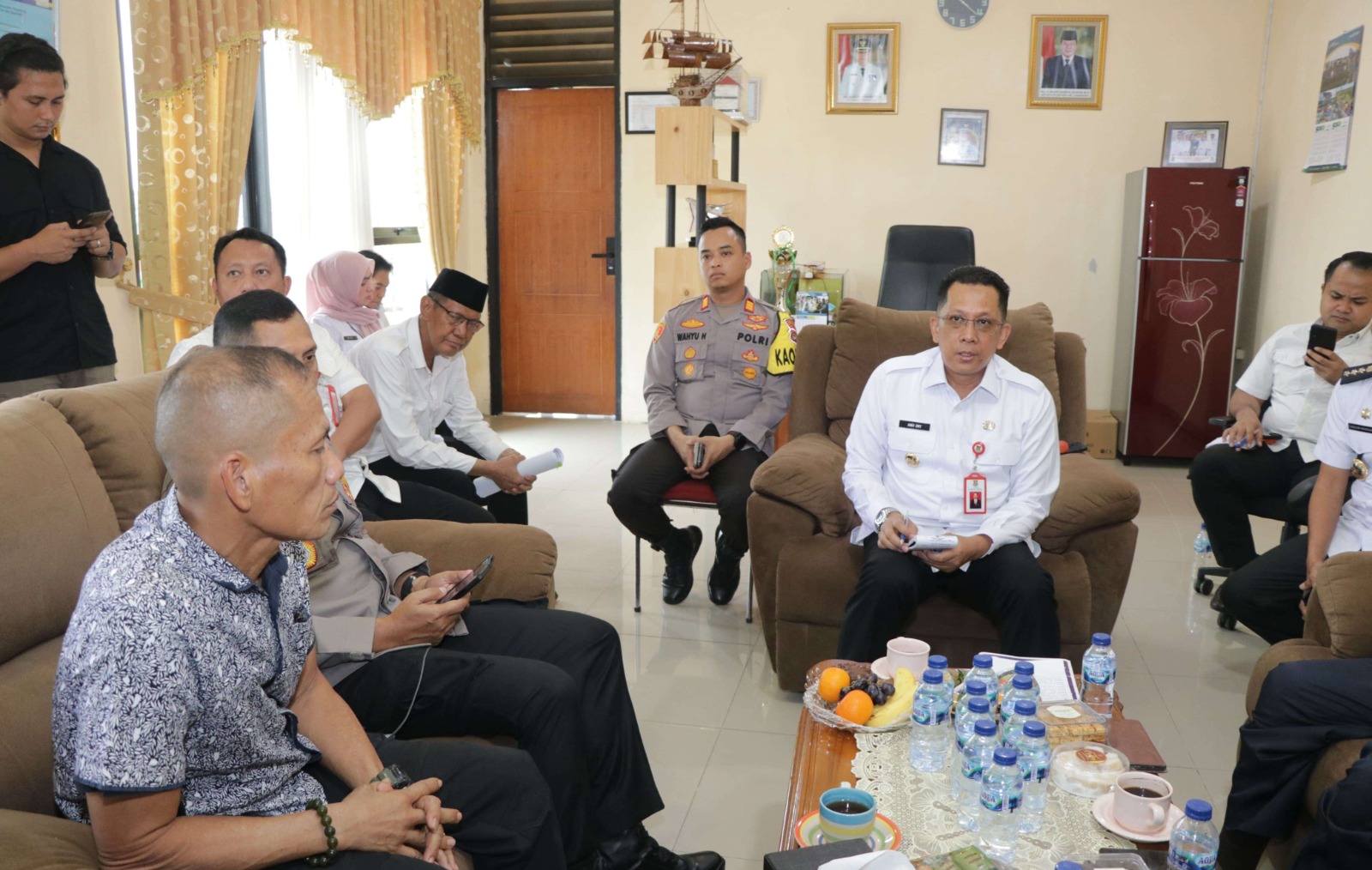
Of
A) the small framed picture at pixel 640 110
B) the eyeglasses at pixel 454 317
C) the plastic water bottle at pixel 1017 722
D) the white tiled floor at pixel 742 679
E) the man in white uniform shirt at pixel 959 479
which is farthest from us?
the small framed picture at pixel 640 110

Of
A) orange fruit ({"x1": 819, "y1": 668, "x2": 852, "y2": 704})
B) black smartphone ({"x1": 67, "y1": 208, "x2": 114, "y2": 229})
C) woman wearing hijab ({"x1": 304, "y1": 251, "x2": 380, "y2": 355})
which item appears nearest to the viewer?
orange fruit ({"x1": 819, "y1": 668, "x2": 852, "y2": 704})

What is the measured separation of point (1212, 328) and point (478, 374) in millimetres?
4280

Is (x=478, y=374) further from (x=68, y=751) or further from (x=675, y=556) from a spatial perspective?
(x=68, y=751)

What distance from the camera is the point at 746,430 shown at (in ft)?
11.2

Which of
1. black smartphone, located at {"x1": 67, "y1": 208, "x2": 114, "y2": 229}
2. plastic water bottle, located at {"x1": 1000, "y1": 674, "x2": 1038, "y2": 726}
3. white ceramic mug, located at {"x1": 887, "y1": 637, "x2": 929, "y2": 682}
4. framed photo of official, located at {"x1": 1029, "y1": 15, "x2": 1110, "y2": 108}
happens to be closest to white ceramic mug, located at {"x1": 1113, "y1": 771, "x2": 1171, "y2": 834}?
plastic water bottle, located at {"x1": 1000, "y1": 674, "x2": 1038, "y2": 726}

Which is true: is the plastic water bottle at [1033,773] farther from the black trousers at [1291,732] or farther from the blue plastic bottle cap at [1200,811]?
the black trousers at [1291,732]

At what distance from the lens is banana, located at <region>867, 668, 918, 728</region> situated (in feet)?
5.95

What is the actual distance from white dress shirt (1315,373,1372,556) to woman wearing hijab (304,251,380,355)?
3171 mm

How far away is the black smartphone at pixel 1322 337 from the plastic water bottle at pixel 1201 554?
0.71 m

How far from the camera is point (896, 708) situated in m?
1.83

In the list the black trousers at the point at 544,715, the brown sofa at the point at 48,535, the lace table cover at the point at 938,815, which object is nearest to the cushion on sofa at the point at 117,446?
the brown sofa at the point at 48,535

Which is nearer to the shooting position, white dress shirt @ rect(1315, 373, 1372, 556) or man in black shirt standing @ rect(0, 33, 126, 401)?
white dress shirt @ rect(1315, 373, 1372, 556)

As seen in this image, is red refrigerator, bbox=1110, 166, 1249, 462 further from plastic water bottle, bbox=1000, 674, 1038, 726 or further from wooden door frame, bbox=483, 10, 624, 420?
plastic water bottle, bbox=1000, 674, 1038, 726

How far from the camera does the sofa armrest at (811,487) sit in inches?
106
